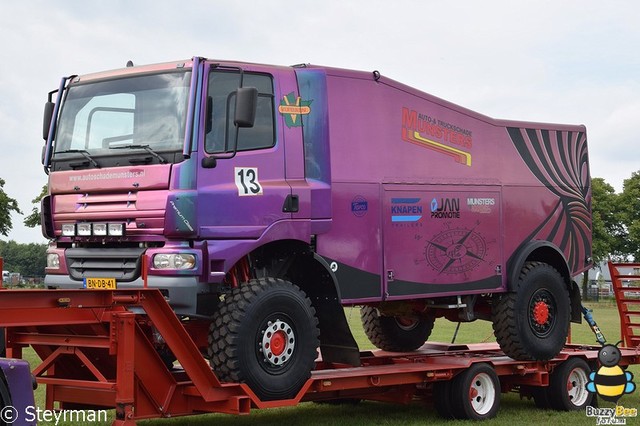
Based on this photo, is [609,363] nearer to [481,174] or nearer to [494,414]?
[494,414]

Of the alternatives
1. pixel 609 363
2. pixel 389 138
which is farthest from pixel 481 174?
pixel 609 363

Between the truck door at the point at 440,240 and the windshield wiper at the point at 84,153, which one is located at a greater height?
the windshield wiper at the point at 84,153

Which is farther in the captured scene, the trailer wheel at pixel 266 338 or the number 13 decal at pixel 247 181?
the number 13 decal at pixel 247 181

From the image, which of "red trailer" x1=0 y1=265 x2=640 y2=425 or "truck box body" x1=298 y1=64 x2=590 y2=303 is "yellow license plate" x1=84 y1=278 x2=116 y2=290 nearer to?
"red trailer" x1=0 y1=265 x2=640 y2=425

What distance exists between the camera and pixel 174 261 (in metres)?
9.12

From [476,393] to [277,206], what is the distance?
3.65 meters

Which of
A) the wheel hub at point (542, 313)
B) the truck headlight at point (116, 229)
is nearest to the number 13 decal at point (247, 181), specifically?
the truck headlight at point (116, 229)

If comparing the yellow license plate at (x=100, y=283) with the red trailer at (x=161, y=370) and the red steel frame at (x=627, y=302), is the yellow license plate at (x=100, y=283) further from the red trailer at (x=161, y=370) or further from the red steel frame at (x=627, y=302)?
the red steel frame at (x=627, y=302)

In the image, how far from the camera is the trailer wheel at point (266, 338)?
30.0 feet

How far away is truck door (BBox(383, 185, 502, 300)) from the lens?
1105cm

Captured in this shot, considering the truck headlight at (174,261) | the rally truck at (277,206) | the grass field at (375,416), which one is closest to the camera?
the truck headlight at (174,261)

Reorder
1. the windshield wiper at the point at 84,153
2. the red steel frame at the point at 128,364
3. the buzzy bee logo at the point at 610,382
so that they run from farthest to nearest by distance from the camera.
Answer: the buzzy bee logo at the point at 610,382 < the windshield wiper at the point at 84,153 < the red steel frame at the point at 128,364

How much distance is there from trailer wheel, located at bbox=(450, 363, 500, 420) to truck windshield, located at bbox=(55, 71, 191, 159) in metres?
4.47

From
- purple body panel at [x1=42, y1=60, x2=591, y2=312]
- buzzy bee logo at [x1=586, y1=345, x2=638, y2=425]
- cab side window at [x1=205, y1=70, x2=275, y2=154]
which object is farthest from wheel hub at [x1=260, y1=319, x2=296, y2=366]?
buzzy bee logo at [x1=586, y1=345, x2=638, y2=425]
